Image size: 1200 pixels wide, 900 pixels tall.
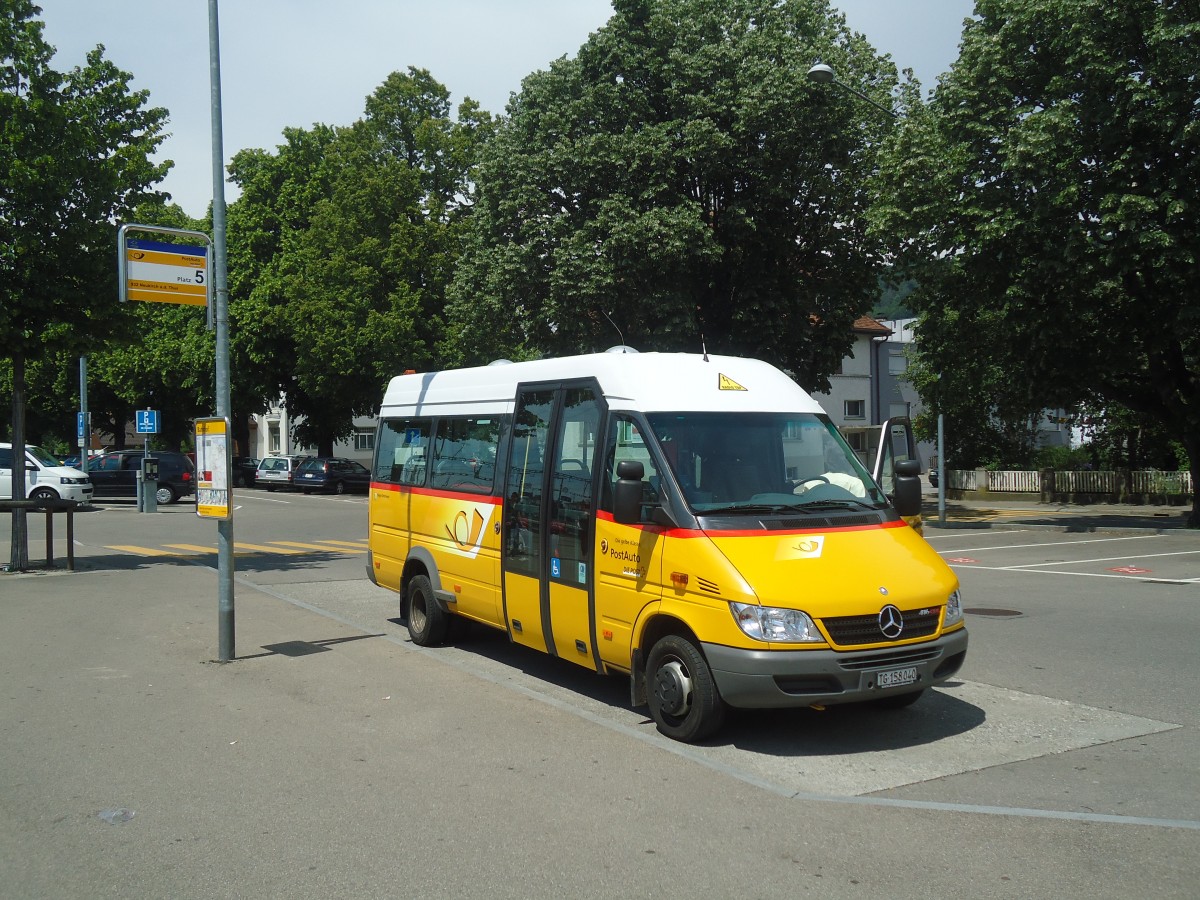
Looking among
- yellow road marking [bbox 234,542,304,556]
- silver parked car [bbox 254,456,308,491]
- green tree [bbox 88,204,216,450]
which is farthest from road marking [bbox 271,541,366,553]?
green tree [bbox 88,204,216,450]

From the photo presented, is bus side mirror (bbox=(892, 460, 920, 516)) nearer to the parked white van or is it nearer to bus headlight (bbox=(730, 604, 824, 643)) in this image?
bus headlight (bbox=(730, 604, 824, 643))

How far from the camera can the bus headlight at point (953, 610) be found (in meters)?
6.67

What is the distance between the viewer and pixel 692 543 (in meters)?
6.59

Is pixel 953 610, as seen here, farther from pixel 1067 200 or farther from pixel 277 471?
pixel 277 471

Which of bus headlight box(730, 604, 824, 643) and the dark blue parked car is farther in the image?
the dark blue parked car

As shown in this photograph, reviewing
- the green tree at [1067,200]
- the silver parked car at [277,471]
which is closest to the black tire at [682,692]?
the green tree at [1067,200]

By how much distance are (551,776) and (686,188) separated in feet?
74.3

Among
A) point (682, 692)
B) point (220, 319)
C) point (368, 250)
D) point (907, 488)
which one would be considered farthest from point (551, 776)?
point (368, 250)

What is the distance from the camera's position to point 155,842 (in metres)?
5.00

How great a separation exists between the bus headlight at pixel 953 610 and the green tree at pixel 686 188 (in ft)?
57.4

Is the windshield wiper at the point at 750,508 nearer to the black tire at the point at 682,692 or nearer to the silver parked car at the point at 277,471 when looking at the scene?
the black tire at the point at 682,692

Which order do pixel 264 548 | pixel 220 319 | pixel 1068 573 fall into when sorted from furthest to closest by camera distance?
pixel 264 548 → pixel 1068 573 → pixel 220 319

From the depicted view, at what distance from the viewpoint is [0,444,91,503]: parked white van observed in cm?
3014

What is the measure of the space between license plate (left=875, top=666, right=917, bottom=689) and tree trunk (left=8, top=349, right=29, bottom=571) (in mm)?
13962
